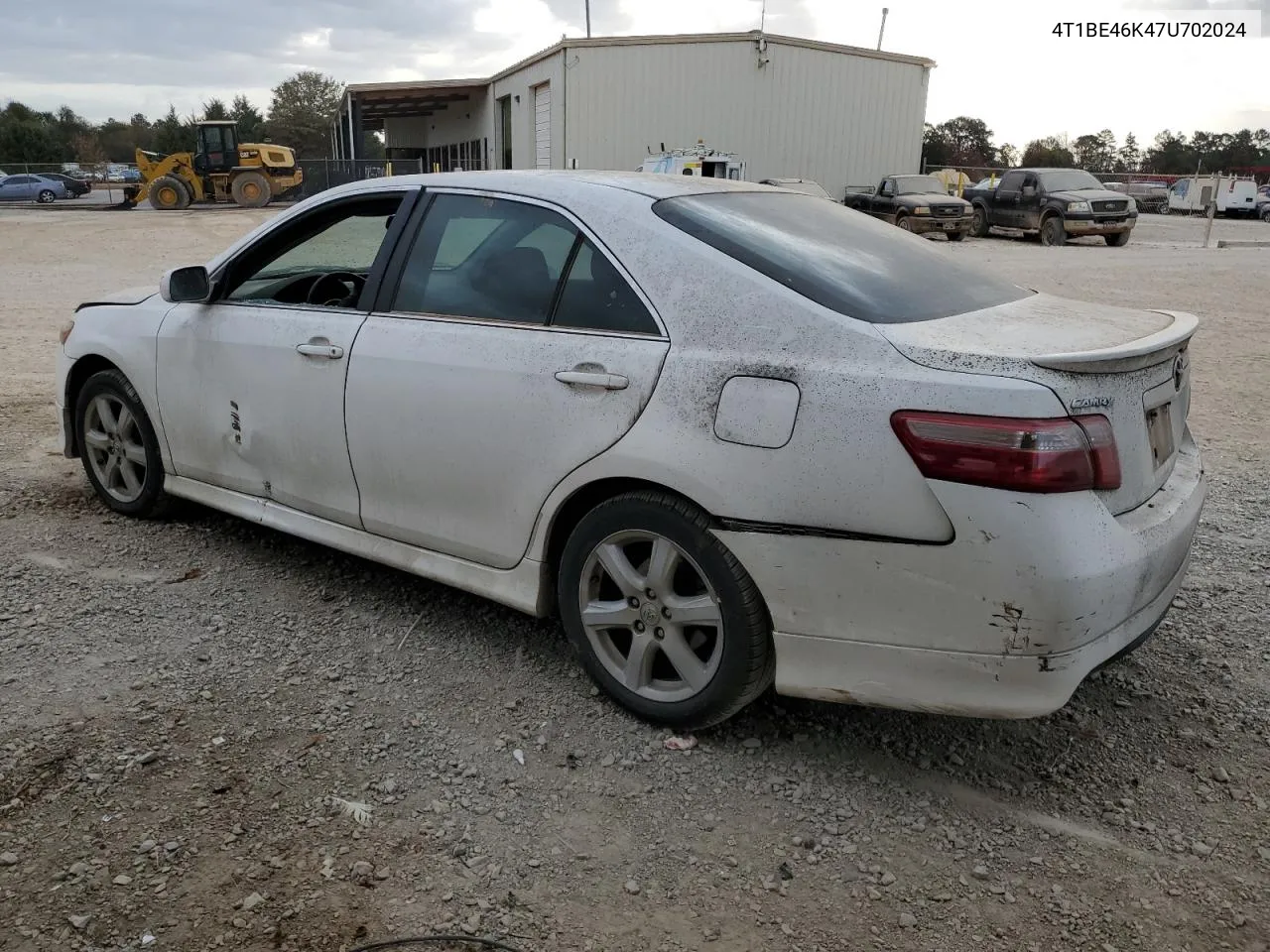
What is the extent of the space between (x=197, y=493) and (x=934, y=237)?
24557mm

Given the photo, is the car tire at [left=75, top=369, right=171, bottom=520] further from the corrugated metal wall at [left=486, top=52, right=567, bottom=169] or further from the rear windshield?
the corrugated metal wall at [left=486, top=52, right=567, bottom=169]

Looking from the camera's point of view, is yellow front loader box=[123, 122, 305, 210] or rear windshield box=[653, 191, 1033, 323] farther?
yellow front loader box=[123, 122, 305, 210]

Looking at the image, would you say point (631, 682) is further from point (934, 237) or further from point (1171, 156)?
point (1171, 156)

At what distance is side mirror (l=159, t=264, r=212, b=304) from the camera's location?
13.7ft

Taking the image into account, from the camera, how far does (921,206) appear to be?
81.6 feet

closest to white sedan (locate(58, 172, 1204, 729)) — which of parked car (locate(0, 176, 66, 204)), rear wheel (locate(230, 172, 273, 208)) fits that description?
rear wheel (locate(230, 172, 273, 208))

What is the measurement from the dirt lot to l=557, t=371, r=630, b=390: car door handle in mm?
1021

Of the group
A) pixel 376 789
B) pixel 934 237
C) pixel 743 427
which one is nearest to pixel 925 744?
pixel 743 427

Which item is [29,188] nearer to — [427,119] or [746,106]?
[427,119]

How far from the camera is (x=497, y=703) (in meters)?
3.38

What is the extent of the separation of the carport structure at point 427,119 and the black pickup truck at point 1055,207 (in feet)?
75.0

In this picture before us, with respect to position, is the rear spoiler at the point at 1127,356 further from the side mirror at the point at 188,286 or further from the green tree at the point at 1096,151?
the green tree at the point at 1096,151

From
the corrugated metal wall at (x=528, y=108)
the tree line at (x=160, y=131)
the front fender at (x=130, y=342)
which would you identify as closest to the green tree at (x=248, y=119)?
the tree line at (x=160, y=131)

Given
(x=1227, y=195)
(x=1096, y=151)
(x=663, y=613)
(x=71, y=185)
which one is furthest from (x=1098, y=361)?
(x=1096, y=151)
